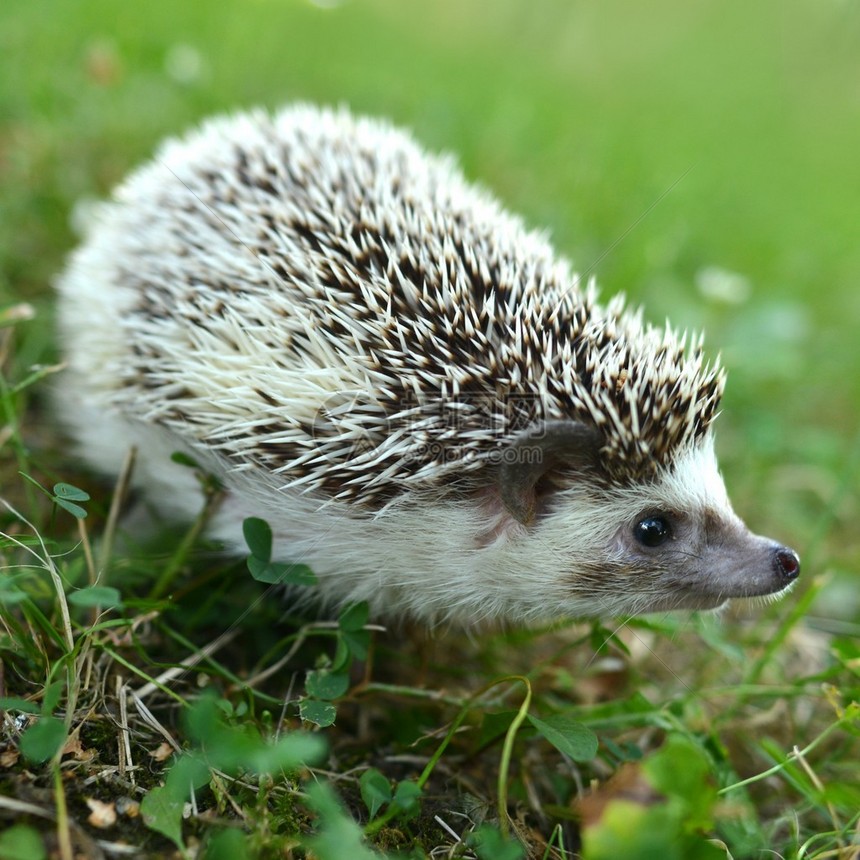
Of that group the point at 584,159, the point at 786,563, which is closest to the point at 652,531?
the point at 786,563

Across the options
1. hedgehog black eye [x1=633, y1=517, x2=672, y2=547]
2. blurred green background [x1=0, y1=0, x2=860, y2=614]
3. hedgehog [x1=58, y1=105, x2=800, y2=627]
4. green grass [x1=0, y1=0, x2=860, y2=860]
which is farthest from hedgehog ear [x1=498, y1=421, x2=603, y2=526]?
blurred green background [x1=0, y1=0, x2=860, y2=614]

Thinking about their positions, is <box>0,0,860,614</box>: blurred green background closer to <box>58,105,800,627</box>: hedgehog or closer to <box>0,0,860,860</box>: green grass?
<box>0,0,860,860</box>: green grass

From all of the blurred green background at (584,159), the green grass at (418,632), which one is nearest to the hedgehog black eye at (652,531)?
the green grass at (418,632)

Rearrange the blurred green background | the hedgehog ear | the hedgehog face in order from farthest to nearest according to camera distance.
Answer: the blurred green background → the hedgehog face → the hedgehog ear

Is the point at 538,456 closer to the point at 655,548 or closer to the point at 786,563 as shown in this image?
the point at 655,548

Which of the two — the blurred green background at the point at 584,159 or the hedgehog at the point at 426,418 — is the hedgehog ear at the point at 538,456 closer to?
the hedgehog at the point at 426,418

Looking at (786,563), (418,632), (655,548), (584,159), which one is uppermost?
(584,159)
